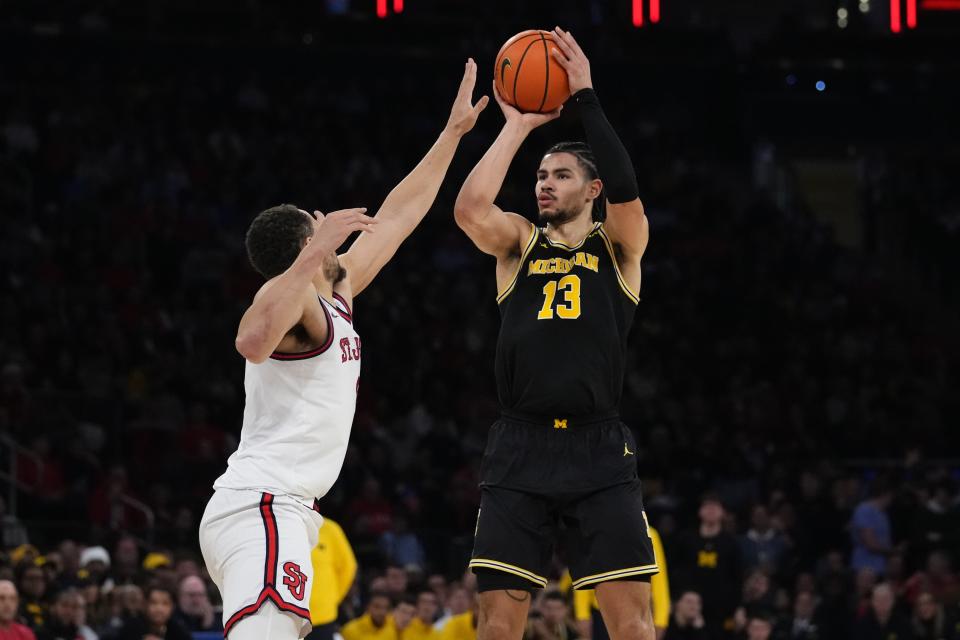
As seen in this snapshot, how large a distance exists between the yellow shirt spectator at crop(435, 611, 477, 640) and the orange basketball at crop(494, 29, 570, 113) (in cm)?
691

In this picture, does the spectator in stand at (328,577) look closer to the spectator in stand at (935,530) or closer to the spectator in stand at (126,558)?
the spectator in stand at (126,558)

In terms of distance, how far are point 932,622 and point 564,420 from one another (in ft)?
30.0

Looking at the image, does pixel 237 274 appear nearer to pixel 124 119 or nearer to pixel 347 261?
pixel 124 119

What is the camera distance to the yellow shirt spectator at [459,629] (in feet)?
42.9

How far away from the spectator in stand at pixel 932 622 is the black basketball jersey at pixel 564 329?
28.7 ft

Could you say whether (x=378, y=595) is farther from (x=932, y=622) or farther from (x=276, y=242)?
(x=276, y=242)

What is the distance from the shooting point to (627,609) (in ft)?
21.4

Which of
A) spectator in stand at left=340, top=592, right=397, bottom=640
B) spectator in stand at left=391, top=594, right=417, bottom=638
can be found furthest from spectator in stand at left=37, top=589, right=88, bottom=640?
spectator in stand at left=391, top=594, right=417, bottom=638

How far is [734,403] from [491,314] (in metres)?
3.28

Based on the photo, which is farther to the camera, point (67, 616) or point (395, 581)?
point (395, 581)

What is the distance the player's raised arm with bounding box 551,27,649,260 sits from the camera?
662 cm

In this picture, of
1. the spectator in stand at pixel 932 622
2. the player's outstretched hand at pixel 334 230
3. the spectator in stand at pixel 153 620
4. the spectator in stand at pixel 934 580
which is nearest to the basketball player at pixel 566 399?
the player's outstretched hand at pixel 334 230

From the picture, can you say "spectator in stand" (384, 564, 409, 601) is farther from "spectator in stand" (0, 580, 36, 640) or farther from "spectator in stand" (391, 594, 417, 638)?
"spectator in stand" (0, 580, 36, 640)

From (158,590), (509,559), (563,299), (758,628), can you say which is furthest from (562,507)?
(758,628)
